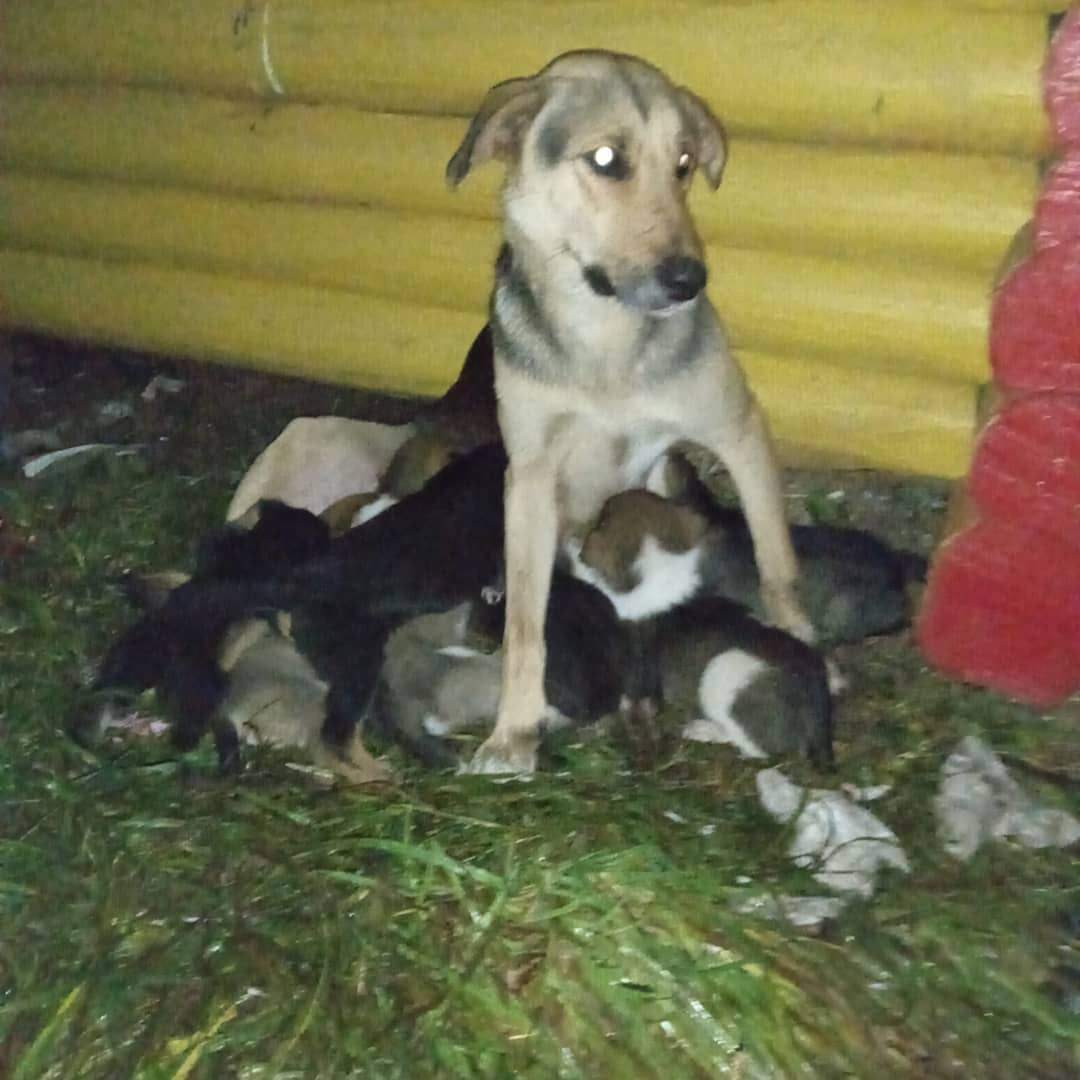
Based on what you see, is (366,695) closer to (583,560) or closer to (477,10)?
(583,560)

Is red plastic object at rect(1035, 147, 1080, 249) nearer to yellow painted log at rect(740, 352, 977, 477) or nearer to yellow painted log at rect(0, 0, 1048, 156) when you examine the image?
yellow painted log at rect(0, 0, 1048, 156)

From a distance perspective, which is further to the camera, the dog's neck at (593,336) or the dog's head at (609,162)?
the dog's neck at (593,336)

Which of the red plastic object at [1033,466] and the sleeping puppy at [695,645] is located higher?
the red plastic object at [1033,466]

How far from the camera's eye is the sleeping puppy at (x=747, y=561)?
241cm

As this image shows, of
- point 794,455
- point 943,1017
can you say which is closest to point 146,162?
point 794,455

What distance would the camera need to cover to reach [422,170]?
3154 mm

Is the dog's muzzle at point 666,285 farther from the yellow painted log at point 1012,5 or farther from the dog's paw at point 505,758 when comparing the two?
the yellow painted log at point 1012,5

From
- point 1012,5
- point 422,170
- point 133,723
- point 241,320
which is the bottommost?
point 133,723

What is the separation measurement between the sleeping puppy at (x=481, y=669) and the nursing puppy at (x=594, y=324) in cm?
5

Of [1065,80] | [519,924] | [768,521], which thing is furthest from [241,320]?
[1065,80]

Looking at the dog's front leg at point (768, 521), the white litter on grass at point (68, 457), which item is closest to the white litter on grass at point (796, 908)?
the dog's front leg at point (768, 521)

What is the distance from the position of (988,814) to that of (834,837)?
0.91 ft

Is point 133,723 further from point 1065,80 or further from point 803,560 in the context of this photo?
point 1065,80

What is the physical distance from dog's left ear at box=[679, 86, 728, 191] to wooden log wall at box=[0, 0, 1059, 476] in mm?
465
